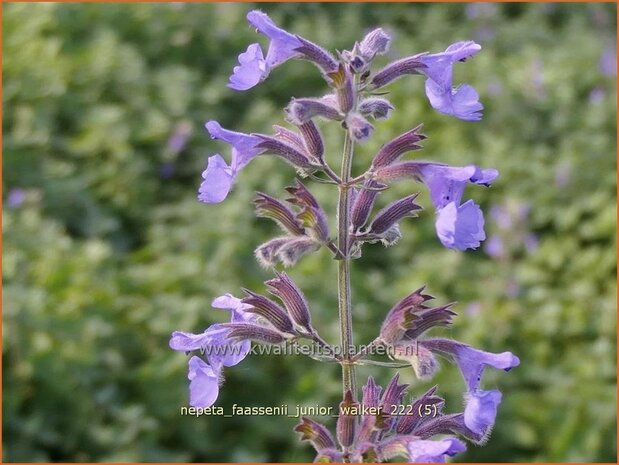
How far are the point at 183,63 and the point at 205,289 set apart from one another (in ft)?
11.1

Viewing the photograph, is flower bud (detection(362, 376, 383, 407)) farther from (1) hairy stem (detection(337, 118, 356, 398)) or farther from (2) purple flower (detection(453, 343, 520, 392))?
(2) purple flower (detection(453, 343, 520, 392))

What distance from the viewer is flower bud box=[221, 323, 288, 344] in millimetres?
1635

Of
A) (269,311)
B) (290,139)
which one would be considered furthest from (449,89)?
(269,311)

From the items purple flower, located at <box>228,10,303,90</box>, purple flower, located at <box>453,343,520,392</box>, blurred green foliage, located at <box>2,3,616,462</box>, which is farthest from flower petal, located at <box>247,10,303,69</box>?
blurred green foliage, located at <box>2,3,616,462</box>

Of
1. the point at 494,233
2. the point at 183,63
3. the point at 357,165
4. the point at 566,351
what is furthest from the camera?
the point at 183,63

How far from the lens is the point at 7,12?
6.57 meters

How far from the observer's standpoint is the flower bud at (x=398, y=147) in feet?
5.27

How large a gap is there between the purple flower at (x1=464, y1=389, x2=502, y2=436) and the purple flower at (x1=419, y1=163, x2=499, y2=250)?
0.90 ft

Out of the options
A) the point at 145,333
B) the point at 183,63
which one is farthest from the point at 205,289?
the point at 183,63

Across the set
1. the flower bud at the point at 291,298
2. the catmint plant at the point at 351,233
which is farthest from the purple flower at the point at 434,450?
the flower bud at the point at 291,298

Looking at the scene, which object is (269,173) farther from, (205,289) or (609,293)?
(609,293)

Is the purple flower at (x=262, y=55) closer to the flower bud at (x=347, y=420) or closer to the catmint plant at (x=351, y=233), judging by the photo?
the catmint plant at (x=351, y=233)

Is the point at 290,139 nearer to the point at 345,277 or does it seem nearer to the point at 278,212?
the point at 278,212

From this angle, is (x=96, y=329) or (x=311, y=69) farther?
(x=311, y=69)
